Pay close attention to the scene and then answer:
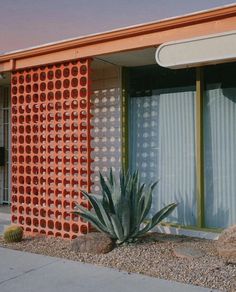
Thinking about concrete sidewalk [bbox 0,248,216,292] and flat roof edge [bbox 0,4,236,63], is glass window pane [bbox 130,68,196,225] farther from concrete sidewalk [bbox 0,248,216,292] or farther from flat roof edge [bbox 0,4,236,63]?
concrete sidewalk [bbox 0,248,216,292]

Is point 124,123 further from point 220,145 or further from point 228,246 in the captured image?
point 228,246

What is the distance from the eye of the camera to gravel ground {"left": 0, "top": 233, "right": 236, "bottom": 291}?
177 inches

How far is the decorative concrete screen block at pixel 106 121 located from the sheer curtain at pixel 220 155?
63.5 inches

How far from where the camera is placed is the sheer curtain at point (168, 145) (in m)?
6.51

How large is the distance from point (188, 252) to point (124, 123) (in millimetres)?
2684

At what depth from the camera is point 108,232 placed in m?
5.84

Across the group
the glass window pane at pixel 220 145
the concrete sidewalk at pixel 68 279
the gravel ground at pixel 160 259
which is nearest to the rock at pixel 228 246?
the gravel ground at pixel 160 259

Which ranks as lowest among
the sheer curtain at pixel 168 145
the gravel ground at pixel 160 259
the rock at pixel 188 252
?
the gravel ground at pixel 160 259

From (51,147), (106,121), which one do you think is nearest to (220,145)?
(106,121)

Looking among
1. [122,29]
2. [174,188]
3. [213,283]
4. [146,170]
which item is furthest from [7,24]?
[213,283]

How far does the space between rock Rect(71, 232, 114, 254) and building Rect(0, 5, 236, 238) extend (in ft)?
1.86

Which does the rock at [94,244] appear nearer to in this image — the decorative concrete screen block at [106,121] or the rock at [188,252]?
the rock at [188,252]

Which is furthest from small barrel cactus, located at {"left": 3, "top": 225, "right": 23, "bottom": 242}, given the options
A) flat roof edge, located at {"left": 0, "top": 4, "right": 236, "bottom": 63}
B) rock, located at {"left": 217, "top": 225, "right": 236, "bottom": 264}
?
rock, located at {"left": 217, "top": 225, "right": 236, "bottom": 264}

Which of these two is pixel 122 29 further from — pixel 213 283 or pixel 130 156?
pixel 213 283
